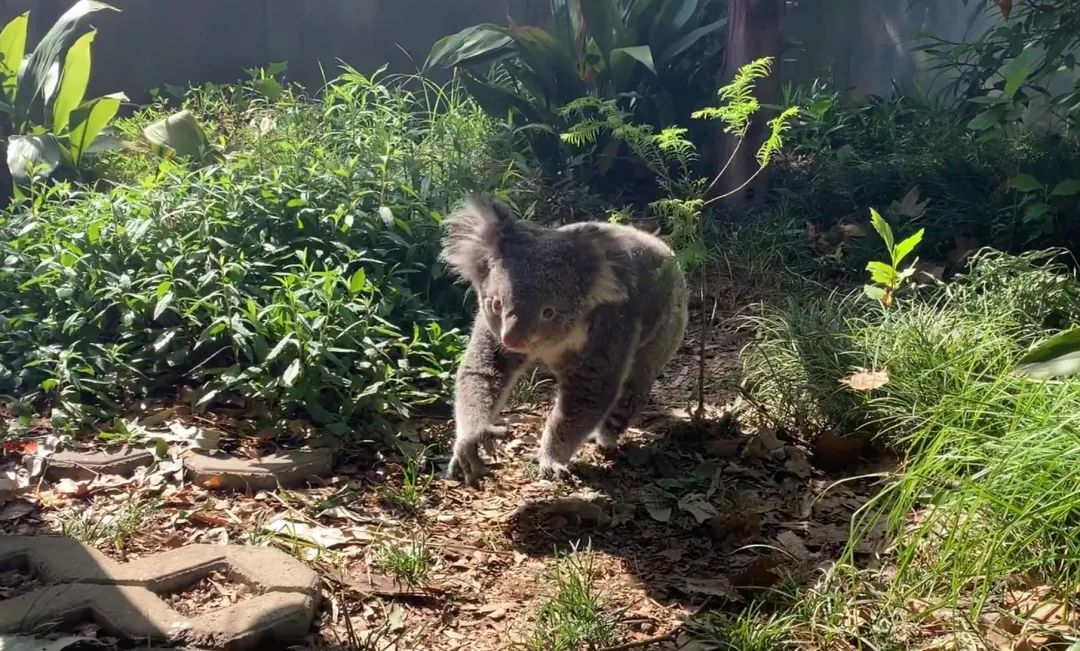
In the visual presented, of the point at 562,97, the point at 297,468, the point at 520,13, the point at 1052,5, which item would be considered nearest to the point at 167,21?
the point at 520,13

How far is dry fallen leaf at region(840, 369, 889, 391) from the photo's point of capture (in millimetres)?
3223

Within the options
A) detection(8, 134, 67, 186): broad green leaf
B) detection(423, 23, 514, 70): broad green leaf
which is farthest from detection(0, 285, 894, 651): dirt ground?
detection(423, 23, 514, 70): broad green leaf

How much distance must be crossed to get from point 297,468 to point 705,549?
1.34 meters

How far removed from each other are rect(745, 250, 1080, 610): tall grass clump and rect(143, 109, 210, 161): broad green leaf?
11.8ft

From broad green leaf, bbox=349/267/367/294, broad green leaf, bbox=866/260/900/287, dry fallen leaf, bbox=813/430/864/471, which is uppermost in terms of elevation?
broad green leaf, bbox=349/267/367/294

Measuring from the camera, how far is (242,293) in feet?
12.3

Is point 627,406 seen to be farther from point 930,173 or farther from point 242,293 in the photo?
point 930,173

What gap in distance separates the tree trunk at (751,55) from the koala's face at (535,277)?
2.62 m

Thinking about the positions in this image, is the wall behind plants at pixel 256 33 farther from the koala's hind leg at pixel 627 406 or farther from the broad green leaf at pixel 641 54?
the koala's hind leg at pixel 627 406

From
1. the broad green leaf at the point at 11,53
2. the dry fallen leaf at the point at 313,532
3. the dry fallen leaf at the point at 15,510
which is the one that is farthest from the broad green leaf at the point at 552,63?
the dry fallen leaf at the point at 15,510

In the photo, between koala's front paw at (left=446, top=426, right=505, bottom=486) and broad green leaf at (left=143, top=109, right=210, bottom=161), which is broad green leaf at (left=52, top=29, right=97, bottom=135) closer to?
broad green leaf at (left=143, top=109, right=210, bottom=161)

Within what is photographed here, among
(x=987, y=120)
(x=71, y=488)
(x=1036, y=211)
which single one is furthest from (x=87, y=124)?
(x=1036, y=211)

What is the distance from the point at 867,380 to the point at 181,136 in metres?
4.44

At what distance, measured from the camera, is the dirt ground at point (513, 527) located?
95.7 inches
